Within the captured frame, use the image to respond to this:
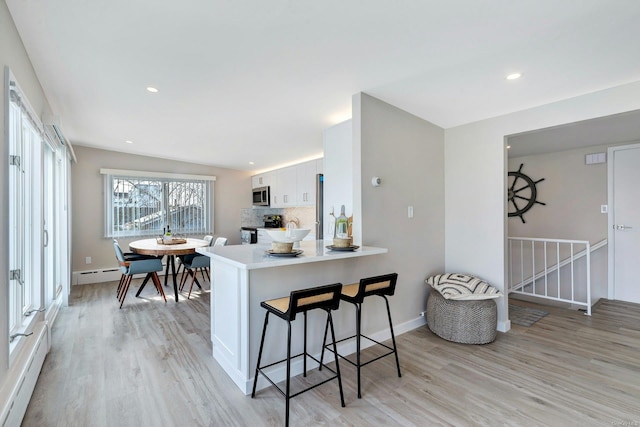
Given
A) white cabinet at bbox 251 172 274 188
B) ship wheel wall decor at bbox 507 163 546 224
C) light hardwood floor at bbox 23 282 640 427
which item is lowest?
light hardwood floor at bbox 23 282 640 427

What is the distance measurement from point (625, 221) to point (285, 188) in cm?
506

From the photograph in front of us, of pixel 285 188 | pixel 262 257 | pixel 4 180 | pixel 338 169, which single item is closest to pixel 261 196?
pixel 285 188

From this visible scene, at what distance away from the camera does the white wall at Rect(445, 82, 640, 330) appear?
279 cm

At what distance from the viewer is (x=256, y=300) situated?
6.82 ft

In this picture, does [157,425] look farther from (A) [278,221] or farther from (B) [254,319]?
(A) [278,221]

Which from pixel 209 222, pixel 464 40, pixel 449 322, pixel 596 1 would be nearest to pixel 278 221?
pixel 209 222

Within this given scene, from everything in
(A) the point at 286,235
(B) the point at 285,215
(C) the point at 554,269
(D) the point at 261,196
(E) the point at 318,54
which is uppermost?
(E) the point at 318,54

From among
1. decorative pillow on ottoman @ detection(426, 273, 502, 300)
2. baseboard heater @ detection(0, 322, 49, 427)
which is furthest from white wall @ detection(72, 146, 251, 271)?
decorative pillow on ottoman @ detection(426, 273, 502, 300)

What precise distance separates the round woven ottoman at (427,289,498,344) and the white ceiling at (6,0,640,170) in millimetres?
1872

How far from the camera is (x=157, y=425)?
5.61 feet

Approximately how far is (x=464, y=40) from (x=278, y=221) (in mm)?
5133

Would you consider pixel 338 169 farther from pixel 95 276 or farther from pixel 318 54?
pixel 95 276

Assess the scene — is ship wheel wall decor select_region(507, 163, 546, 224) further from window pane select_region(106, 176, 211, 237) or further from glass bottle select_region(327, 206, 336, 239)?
window pane select_region(106, 176, 211, 237)

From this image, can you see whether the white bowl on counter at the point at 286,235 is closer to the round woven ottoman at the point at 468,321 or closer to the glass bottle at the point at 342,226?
the glass bottle at the point at 342,226
